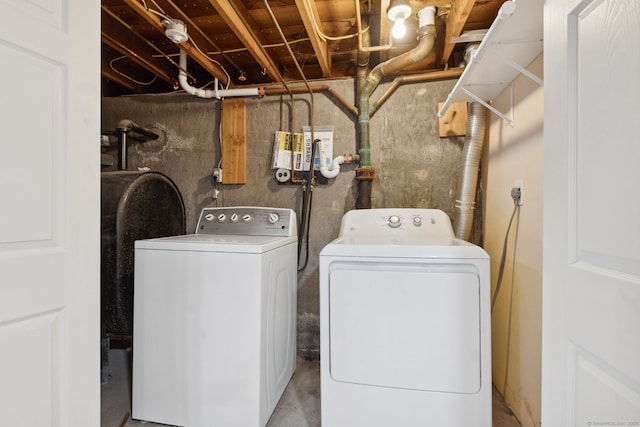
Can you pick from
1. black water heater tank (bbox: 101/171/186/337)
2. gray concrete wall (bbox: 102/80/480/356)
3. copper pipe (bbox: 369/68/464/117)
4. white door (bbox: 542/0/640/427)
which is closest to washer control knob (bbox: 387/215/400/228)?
gray concrete wall (bbox: 102/80/480/356)

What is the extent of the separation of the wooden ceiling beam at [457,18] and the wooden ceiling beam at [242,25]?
3.82 ft

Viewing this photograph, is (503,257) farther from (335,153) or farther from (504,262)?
(335,153)

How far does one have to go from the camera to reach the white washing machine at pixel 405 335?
1.15m

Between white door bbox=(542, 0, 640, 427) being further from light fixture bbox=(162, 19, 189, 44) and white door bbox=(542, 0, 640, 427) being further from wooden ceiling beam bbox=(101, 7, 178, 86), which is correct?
wooden ceiling beam bbox=(101, 7, 178, 86)

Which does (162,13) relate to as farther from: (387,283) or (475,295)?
(475,295)

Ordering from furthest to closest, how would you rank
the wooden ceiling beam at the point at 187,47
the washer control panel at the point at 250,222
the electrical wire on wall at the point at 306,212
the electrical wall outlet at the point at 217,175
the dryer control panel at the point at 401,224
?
the electrical wall outlet at the point at 217,175
the electrical wire on wall at the point at 306,212
the washer control panel at the point at 250,222
the dryer control panel at the point at 401,224
the wooden ceiling beam at the point at 187,47

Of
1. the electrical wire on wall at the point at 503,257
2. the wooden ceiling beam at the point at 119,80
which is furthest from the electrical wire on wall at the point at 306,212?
the wooden ceiling beam at the point at 119,80

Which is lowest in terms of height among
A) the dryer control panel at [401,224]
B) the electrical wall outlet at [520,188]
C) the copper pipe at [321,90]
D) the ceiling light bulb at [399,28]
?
the dryer control panel at [401,224]

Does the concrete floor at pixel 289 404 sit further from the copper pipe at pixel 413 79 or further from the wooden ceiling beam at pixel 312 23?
the wooden ceiling beam at pixel 312 23

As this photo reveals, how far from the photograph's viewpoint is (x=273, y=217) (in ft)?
6.12
